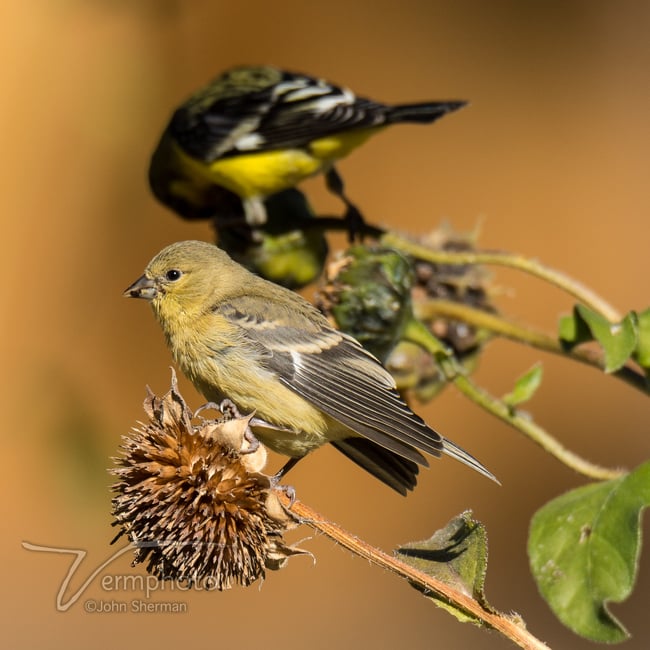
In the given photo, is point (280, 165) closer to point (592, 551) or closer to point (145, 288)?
point (145, 288)

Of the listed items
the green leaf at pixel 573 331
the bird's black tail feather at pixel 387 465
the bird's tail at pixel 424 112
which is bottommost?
the bird's black tail feather at pixel 387 465

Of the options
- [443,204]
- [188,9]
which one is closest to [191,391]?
[443,204]

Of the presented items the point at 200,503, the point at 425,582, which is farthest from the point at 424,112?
the point at 425,582

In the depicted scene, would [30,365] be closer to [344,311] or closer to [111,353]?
[111,353]

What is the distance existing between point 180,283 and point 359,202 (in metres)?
3.98

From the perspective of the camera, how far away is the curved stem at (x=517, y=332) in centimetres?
220

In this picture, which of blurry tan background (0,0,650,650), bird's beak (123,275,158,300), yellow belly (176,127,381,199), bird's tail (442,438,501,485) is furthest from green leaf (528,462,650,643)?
blurry tan background (0,0,650,650)

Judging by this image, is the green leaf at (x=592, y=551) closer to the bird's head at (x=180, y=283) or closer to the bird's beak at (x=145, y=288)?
the bird's head at (x=180, y=283)

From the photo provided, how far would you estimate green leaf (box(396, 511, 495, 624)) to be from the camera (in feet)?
5.30

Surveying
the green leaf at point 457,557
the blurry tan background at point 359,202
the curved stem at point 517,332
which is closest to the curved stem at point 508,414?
the curved stem at point 517,332

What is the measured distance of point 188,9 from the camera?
643 centimetres

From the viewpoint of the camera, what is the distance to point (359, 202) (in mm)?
6250

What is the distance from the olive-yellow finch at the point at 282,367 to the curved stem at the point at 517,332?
1.32 feet

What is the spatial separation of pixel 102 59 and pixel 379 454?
15.1 feet
